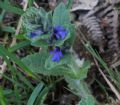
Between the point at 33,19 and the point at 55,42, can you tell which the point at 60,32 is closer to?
the point at 55,42

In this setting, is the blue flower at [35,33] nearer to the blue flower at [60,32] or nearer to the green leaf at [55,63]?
the blue flower at [60,32]

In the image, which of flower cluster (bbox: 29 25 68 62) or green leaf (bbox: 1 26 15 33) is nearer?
flower cluster (bbox: 29 25 68 62)

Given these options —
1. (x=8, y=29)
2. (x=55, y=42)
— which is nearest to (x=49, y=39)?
(x=55, y=42)

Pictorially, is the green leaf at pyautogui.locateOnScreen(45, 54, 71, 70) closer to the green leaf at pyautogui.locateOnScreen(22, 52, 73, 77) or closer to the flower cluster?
the flower cluster

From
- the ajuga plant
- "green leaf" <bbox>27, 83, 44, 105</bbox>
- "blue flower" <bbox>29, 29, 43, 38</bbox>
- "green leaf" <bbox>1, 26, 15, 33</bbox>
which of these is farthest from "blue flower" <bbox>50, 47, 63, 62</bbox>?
"green leaf" <bbox>1, 26, 15, 33</bbox>

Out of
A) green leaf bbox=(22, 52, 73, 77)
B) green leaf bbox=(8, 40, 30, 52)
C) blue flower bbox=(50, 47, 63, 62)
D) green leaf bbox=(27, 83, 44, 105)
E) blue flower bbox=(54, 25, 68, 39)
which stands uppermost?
blue flower bbox=(54, 25, 68, 39)

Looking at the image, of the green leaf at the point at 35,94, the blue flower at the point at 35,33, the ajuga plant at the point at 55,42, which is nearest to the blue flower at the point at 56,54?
the ajuga plant at the point at 55,42

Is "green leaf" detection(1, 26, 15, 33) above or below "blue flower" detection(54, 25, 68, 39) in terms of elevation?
above

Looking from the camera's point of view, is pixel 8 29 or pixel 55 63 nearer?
pixel 55 63
